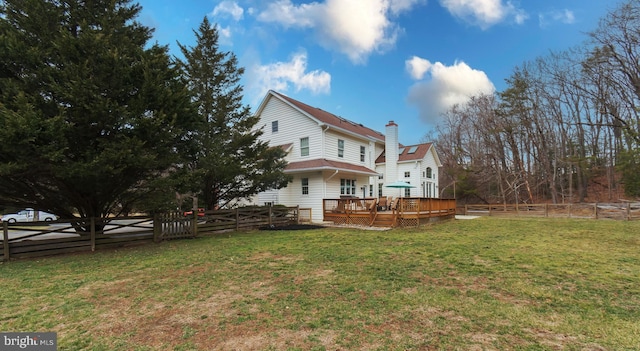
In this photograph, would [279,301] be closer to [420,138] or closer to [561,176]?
[561,176]

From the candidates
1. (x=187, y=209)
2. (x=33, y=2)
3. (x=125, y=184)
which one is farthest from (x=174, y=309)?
(x=187, y=209)

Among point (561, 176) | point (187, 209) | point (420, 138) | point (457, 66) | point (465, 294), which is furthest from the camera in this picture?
point (420, 138)

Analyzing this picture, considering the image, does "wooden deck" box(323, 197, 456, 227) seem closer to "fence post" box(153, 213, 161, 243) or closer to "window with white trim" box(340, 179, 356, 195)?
"window with white trim" box(340, 179, 356, 195)

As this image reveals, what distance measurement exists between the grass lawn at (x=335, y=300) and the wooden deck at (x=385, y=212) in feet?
20.7

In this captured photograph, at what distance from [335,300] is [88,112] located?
8.01 meters

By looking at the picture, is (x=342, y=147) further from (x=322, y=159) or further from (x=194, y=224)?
(x=194, y=224)

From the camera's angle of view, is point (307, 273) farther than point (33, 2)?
No

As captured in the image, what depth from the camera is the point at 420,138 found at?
1650 inches

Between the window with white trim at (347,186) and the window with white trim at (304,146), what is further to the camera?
the window with white trim at (347,186)

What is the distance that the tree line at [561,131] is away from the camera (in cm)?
2241

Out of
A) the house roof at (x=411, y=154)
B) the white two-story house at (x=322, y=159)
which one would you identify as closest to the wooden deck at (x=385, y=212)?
the white two-story house at (x=322, y=159)

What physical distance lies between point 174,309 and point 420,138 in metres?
41.8

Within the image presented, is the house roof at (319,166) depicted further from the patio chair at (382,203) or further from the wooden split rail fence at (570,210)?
the wooden split rail fence at (570,210)

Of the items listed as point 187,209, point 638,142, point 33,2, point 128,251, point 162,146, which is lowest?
point 128,251
